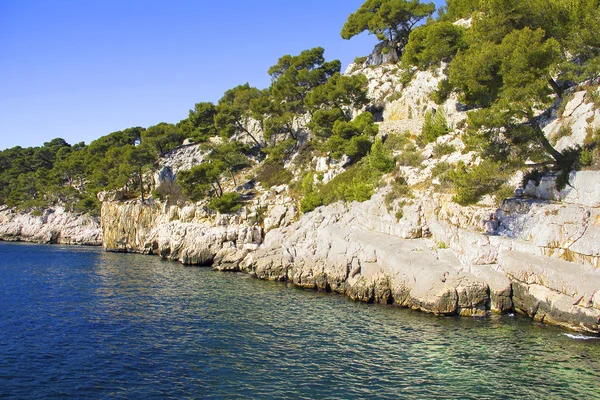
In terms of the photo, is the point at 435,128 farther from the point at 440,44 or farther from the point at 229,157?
the point at 229,157

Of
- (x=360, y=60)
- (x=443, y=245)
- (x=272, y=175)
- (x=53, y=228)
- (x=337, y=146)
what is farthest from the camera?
(x=53, y=228)

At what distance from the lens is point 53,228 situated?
84625 millimetres

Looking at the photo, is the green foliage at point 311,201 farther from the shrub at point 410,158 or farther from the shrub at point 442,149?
the shrub at point 442,149

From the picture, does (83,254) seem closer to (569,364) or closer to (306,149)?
(306,149)

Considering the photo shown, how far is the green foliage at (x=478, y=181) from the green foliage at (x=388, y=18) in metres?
45.8

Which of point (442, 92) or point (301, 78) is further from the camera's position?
point (301, 78)

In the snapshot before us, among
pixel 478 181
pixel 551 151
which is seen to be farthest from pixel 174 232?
pixel 551 151

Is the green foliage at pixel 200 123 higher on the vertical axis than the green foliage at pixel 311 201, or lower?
higher

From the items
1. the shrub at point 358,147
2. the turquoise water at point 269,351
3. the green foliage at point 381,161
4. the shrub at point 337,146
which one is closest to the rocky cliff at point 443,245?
the turquoise water at point 269,351

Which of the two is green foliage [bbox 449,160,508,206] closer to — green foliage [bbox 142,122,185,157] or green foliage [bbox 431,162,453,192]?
green foliage [bbox 431,162,453,192]

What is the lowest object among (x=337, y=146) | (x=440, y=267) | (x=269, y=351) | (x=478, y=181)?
(x=269, y=351)

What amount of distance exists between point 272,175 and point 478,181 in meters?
39.5

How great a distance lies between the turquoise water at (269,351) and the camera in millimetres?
16688

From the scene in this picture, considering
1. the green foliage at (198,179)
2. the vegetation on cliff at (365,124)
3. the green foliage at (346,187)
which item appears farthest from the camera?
the green foliage at (198,179)
